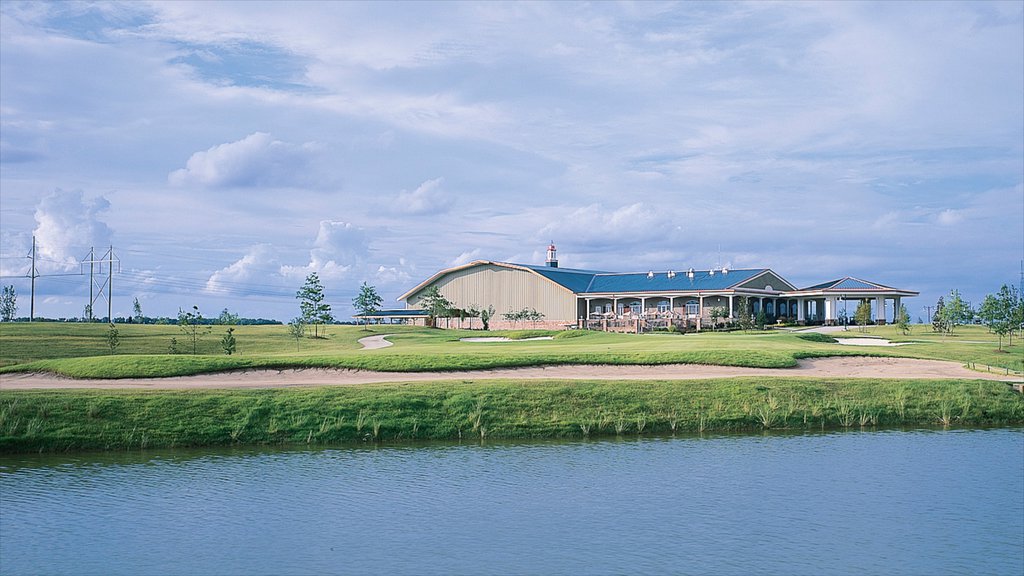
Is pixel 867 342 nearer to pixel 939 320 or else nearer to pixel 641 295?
pixel 939 320

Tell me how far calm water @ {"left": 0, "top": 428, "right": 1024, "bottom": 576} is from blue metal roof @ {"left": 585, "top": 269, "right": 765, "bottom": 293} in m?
49.7

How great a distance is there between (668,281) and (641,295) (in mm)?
3591

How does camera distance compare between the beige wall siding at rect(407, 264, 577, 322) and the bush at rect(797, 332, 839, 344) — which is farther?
the beige wall siding at rect(407, 264, 577, 322)

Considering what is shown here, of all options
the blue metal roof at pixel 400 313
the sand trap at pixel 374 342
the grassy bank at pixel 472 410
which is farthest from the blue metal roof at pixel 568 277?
the grassy bank at pixel 472 410

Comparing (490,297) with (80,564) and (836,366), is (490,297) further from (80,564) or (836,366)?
(80,564)

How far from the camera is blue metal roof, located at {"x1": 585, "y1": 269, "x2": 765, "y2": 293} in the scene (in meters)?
68.6

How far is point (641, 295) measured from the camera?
69500mm

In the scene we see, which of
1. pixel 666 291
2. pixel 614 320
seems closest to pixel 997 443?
pixel 614 320

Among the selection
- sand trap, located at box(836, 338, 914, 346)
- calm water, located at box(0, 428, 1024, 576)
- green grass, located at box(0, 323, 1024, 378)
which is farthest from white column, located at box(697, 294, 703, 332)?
calm water, located at box(0, 428, 1024, 576)

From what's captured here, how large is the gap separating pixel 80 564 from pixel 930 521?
11690 mm

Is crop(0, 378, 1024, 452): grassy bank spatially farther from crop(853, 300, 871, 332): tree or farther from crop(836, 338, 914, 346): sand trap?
crop(853, 300, 871, 332): tree

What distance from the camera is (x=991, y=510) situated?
44.7 ft

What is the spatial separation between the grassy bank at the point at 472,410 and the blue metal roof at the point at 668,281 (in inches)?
1680

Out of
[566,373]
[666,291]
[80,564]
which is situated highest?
[666,291]
